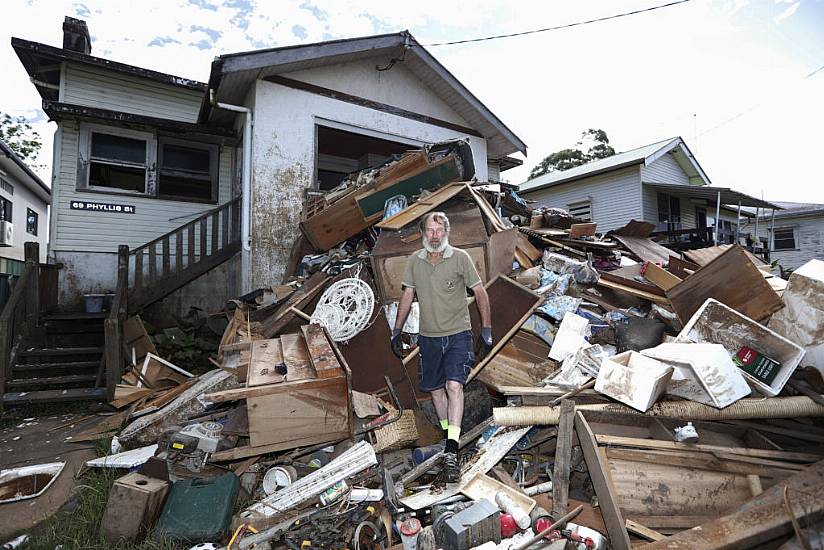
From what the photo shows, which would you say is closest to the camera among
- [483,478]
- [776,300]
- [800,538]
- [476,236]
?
[800,538]

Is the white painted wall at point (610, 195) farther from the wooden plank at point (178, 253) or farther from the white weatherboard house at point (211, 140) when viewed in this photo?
the wooden plank at point (178, 253)

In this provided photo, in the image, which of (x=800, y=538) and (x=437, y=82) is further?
(x=437, y=82)

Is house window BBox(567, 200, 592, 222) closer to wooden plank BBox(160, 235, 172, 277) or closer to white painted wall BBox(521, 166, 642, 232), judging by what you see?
white painted wall BBox(521, 166, 642, 232)

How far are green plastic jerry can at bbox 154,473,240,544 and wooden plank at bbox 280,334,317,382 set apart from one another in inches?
32.7

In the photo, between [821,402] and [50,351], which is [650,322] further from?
[50,351]

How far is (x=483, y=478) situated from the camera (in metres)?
2.79

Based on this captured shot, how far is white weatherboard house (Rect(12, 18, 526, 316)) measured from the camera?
23.5ft

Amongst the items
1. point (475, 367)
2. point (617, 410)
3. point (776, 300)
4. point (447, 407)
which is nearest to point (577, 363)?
point (617, 410)

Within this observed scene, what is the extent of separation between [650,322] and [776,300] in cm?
97

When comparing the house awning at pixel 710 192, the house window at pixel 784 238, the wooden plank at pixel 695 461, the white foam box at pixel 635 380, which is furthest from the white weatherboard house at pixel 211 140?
the house window at pixel 784 238

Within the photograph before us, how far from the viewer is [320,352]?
358 cm

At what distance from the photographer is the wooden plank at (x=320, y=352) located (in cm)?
327

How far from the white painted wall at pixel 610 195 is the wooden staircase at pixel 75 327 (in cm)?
1417

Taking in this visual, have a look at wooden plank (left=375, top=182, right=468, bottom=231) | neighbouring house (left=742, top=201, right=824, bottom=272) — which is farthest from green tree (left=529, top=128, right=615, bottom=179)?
wooden plank (left=375, top=182, right=468, bottom=231)
